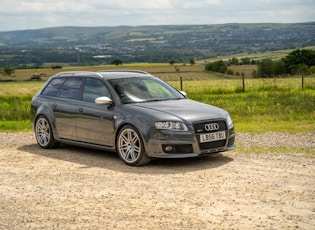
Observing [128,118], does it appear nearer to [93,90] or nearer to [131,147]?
[131,147]

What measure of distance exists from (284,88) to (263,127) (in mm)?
17597

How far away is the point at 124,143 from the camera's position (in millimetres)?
10375

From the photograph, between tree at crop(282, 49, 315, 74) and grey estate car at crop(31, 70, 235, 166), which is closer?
grey estate car at crop(31, 70, 235, 166)

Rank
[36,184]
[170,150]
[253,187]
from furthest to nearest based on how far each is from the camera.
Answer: [170,150], [36,184], [253,187]

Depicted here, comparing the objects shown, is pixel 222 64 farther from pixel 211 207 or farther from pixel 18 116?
pixel 211 207

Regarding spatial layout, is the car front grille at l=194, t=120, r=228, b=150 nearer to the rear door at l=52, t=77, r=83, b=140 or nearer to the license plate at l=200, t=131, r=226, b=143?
the license plate at l=200, t=131, r=226, b=143

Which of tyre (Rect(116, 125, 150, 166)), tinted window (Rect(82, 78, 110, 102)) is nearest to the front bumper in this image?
tyre (Rect(116, 125, 150, 166))

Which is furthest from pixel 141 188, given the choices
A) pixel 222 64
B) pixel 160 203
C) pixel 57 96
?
pixel 222 64

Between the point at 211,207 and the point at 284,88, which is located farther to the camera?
the point at 284,88

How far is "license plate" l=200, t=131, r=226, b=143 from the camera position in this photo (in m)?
10.0

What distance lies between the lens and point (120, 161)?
35.2 feet

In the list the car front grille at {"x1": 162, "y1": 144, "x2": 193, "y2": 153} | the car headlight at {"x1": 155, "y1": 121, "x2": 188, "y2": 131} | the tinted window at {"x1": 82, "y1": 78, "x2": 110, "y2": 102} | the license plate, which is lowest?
the car front grille at {"x1": 162, "y1": 144, "x2": 193, "y2": 153}

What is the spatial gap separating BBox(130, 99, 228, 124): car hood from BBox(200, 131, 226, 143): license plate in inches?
11.0

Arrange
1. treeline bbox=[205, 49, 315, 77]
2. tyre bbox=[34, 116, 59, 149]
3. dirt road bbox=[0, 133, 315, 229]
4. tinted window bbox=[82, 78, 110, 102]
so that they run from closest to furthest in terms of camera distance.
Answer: dirt road bbox=[0, 133, 315, 229]
tinted window bbox=[82, 78, 110, 102]
tyre bbox=[34, 116, 59, 149]
treeline bbox=[205, 49, 315, 77]
